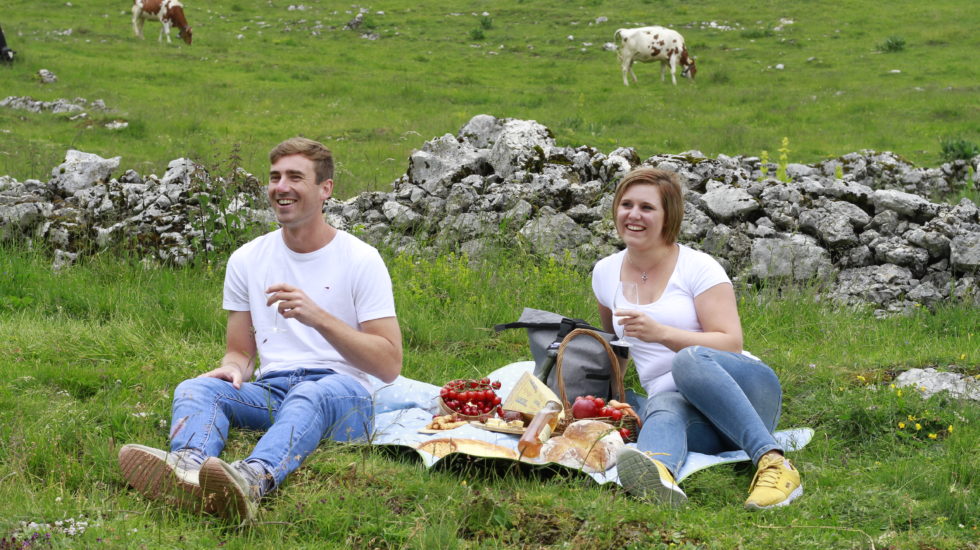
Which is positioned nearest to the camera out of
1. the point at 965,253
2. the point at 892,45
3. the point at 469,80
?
→ the point at 965,253

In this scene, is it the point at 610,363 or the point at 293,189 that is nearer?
the point at 293,189

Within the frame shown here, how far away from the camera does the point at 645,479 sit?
4.32m

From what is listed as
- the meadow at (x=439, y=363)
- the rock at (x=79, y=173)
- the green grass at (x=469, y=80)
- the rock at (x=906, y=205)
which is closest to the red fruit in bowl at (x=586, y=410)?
the meadow at (x=439, y=363)

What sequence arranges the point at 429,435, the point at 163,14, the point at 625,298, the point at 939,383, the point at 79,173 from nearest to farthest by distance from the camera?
the point at 429,435 → the point at 625,298 → the point at 939,383 → the point at 79,173 → the point at 163,14

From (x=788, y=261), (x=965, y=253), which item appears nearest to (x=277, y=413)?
(x=788, y=261)

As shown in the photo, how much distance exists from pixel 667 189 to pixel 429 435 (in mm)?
1835

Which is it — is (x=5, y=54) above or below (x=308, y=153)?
below

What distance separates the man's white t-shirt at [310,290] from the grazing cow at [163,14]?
2455 centimetres

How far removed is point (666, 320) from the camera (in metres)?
5.29

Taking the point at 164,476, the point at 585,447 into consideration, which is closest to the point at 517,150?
the point at 585,447

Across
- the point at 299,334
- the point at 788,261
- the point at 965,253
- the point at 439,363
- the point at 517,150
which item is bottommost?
the point at 439,363

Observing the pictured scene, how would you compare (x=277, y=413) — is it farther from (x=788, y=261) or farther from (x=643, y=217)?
(x=788, y=261)

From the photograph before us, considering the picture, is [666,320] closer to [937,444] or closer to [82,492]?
[937,444]

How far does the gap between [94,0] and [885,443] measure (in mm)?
33626
